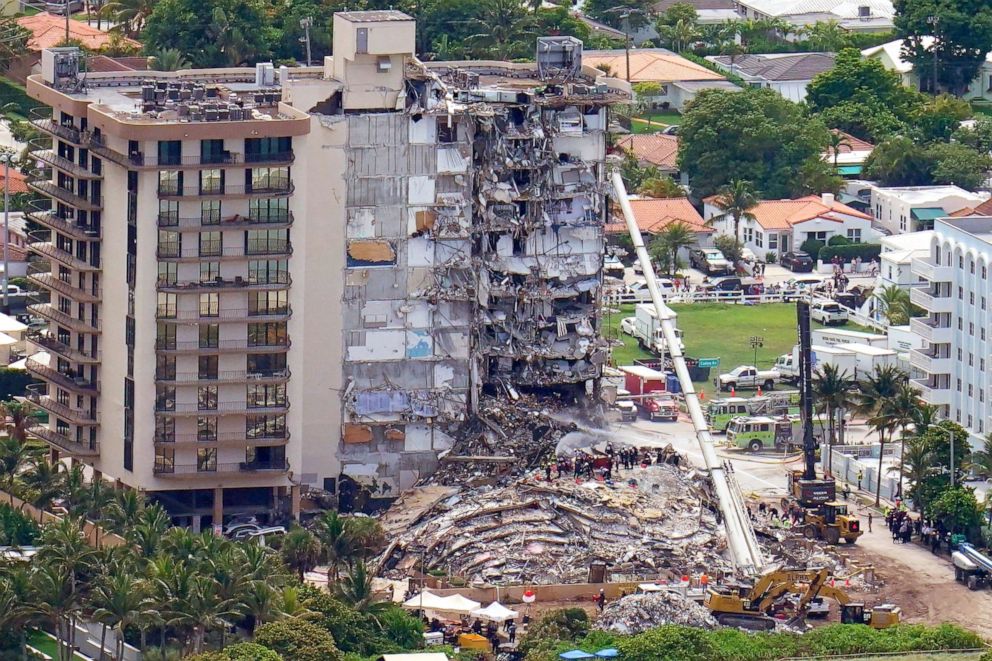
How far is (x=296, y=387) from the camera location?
Result: 545 feet

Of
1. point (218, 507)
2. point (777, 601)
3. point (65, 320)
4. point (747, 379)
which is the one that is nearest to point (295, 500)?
point (218, 507)

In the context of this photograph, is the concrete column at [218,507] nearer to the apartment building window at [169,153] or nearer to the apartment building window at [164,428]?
the apartment building window at [164,428]

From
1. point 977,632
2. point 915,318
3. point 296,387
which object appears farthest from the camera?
point 915,318

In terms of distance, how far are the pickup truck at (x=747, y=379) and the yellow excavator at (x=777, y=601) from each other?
3693 cm

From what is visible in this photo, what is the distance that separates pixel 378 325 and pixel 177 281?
10.2 m

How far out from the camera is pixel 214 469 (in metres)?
165

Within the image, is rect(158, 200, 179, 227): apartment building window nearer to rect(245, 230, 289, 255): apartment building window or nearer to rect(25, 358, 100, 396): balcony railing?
rect(245, 230, 289, 255): apartment building window

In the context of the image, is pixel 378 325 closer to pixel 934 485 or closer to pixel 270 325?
pixel 270 325

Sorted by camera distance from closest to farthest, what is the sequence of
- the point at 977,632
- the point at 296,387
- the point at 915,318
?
1. the point at 977,632
2. the point at 296,387
3. the point at 915,318

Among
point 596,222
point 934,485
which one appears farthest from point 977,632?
point 596,222

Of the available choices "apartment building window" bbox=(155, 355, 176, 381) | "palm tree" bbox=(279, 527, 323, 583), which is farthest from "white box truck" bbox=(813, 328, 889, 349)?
"palm tree" bbox=(279, 527, 323, 583)

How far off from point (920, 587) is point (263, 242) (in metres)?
30.1

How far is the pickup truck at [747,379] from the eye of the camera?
194750 millimetres

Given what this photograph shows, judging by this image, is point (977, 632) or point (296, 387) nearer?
point (977, 632)
